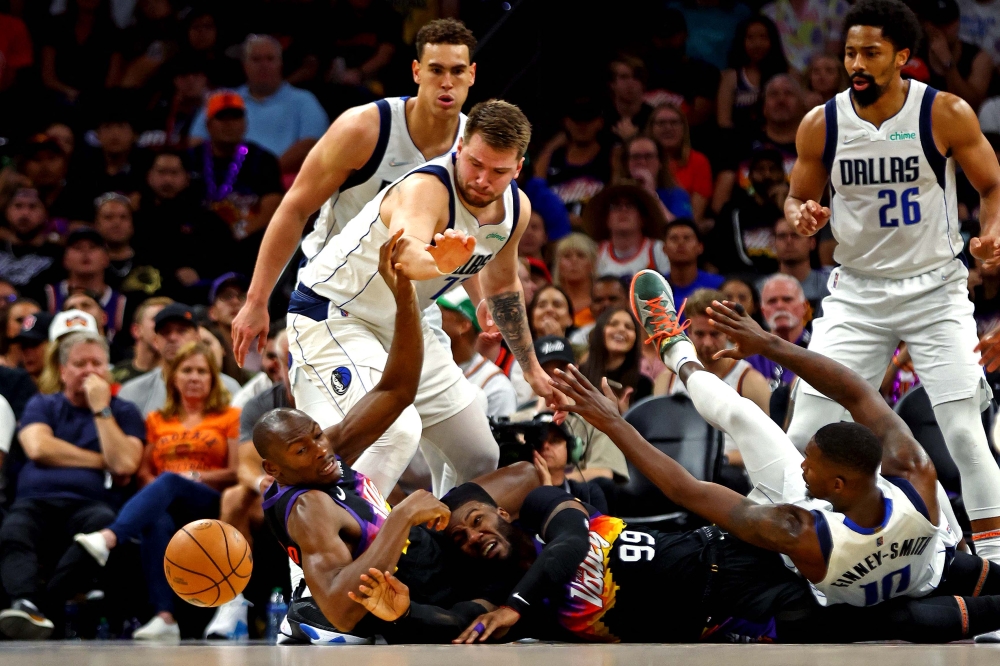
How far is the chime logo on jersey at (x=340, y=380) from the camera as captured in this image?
190 inches

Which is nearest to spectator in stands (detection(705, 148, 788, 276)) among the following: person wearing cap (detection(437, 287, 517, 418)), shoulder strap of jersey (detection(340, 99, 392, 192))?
person wearing cap (detection(437, 287, 517, 418))

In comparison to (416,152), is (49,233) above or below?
below

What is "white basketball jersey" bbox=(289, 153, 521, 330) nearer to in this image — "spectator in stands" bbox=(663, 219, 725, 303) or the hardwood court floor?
the hardwood court floor

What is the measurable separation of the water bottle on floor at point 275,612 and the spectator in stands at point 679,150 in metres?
4.52

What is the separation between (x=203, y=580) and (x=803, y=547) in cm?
224

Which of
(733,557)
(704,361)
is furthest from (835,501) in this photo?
(704,361)

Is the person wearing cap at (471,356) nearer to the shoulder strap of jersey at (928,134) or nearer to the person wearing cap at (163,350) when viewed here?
the person wearing cap at (163,350)

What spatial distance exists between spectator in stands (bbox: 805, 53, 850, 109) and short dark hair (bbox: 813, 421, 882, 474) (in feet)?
17.7

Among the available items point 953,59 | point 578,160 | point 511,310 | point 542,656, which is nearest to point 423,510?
point 542,656

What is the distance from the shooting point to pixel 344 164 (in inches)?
204

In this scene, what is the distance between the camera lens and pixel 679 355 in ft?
18.0

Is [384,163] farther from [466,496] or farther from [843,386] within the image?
[843,386]

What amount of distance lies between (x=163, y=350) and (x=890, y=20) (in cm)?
484

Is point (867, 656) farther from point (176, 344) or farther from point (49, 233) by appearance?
point (49, 233)
